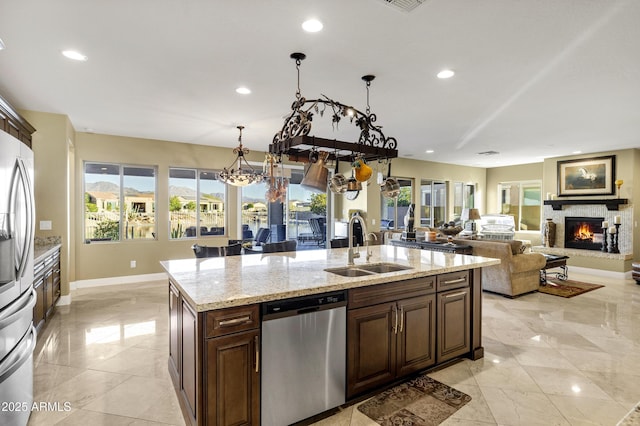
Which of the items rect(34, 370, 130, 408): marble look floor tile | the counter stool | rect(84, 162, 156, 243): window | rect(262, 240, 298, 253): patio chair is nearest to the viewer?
rect(34, 370, 130, 408): marble look floor tile

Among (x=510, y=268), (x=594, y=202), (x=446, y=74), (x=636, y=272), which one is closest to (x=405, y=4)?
(x=446, y=74)

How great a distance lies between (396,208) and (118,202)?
6.51 metres

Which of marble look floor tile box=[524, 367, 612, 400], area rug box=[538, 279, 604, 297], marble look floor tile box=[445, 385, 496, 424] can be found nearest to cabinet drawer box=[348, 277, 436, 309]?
marble look floor tile box=[445, 385, 496, 424]

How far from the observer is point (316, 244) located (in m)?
9.40

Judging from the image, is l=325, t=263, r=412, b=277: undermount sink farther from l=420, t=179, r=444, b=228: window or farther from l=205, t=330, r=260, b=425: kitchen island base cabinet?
l=420, t=179, r=444, b=228: window

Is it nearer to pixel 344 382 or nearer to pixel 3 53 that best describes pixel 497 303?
pixel 344 382

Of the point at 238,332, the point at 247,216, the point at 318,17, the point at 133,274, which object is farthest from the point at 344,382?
the point at 247,216

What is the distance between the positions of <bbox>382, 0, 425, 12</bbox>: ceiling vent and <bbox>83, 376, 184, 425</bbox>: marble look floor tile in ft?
9.90

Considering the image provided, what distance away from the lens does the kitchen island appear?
185 cm

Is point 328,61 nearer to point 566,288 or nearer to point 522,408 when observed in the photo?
point 522,408

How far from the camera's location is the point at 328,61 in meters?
3.01

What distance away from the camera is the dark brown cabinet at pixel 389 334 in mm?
2355

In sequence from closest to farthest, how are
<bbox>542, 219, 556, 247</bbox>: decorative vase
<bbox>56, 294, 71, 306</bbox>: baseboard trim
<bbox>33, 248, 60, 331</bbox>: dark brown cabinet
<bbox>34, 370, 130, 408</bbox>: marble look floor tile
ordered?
1. <bbox>34, 370, 130, 408</bbox>: marble look floor tile
2. <bbox>33, 248, 60, 331</bbox>: dark brown cabinet
3. <bbox>56, 294, 71, 306</bbox>: baseboard trim
4. <bbox>542, 219, 556, 247</bbox>: decorative vase

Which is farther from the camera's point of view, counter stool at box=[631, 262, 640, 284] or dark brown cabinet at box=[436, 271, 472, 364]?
counter stool at box=[631, 262, 640, 284]
